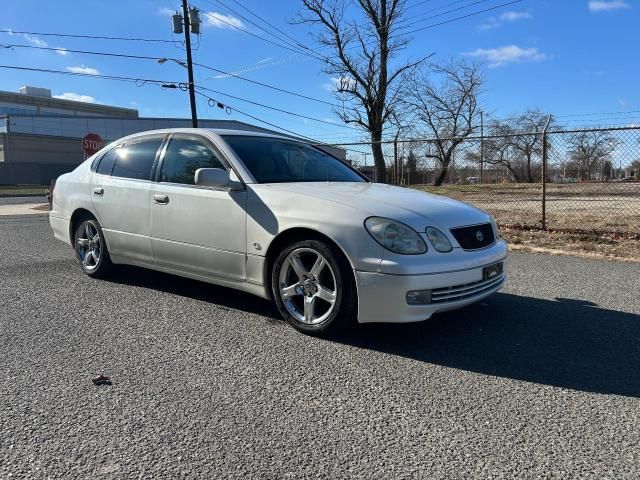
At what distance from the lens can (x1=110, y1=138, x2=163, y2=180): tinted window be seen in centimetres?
→ 526

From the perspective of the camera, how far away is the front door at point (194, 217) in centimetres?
441

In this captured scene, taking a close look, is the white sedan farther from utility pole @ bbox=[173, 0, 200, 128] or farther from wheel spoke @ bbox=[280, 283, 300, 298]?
utility pole @ bbox=[173, 0, 200, 128]

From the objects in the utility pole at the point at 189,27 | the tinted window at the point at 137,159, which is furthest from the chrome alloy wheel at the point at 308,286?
the utility pole at the point at 189,27

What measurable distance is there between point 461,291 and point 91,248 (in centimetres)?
407

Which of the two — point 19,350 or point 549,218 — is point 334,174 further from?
point 549,218

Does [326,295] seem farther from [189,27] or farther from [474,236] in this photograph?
[189,27]

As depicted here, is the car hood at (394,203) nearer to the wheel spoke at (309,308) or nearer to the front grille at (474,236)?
the front grille at (474,236)

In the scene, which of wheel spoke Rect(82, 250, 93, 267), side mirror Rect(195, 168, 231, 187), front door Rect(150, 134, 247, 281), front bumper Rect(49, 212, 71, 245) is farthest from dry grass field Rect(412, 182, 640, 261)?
front bumper Rect(49, 212, 71, 245)

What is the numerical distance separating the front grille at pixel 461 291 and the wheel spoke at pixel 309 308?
0.88m

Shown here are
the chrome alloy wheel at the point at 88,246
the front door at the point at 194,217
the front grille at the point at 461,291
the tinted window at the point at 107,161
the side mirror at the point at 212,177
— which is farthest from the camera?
the chrome alloy wheel at the point at 88,246

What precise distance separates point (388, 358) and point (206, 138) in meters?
2.55

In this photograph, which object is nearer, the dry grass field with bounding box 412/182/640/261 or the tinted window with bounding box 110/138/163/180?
the tinted window with bounding box 110/138/163/180

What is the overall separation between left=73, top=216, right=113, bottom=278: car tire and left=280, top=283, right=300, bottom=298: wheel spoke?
2452 millimetres

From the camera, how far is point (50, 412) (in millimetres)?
2832
